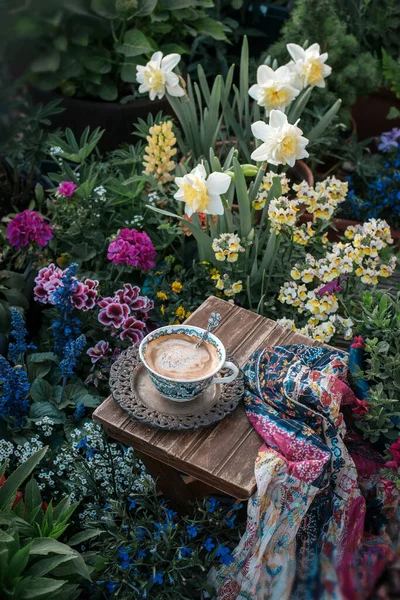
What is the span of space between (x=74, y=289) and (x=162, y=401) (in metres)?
0.61

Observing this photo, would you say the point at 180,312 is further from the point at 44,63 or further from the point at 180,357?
the point at 44,63

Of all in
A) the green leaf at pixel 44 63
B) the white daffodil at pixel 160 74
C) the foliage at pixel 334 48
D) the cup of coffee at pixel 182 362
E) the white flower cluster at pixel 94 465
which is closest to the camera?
the green leaf at pixel 44 63

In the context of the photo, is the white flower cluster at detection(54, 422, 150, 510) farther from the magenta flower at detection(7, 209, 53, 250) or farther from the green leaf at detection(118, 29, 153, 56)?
the green leaf at detection(118, 29, 153, 56)

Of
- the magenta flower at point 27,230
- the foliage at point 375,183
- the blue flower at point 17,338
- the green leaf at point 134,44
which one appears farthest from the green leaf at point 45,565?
the green leaf at point 134,44

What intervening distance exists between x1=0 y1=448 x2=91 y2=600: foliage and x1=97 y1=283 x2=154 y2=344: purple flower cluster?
0.56 m

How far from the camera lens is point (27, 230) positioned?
223cm

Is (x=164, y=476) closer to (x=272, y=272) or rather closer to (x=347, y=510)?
(x=347, y=510)

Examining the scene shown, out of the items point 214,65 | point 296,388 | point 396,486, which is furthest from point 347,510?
point 214,65

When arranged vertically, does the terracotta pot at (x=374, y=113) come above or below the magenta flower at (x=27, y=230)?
below

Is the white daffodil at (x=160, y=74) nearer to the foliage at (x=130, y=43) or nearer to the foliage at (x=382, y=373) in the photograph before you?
the foliage at (x=130, y=43)

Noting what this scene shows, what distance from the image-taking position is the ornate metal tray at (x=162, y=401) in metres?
1.51

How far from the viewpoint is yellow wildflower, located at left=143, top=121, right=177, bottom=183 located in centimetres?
239

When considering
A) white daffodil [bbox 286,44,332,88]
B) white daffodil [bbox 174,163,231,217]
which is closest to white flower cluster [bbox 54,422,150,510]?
white daffodil [bbox 174,163,231,217]

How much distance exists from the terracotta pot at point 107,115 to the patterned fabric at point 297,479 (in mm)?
1711
